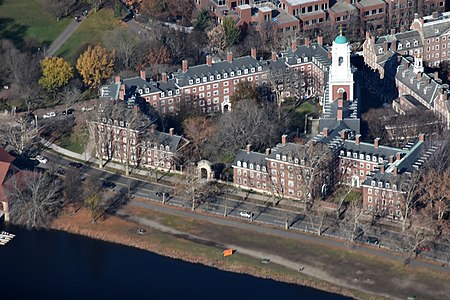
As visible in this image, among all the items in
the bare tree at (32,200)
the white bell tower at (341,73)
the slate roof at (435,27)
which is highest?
the slate roof at (435,27)

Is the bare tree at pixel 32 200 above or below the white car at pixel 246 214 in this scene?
above

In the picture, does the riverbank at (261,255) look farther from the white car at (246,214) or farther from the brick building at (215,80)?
the brick building at (215,80)

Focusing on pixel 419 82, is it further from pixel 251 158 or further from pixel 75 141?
pixel 75 141

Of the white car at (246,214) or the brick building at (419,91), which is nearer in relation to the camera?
the white car at (246,214)

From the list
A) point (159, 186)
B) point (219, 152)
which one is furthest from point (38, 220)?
point (219, 152)

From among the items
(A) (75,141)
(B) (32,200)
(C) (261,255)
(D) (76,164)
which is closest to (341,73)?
(C) (261,255)

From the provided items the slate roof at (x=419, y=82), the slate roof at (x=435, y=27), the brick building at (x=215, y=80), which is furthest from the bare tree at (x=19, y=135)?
the slate roof at (x=435, y=27)
